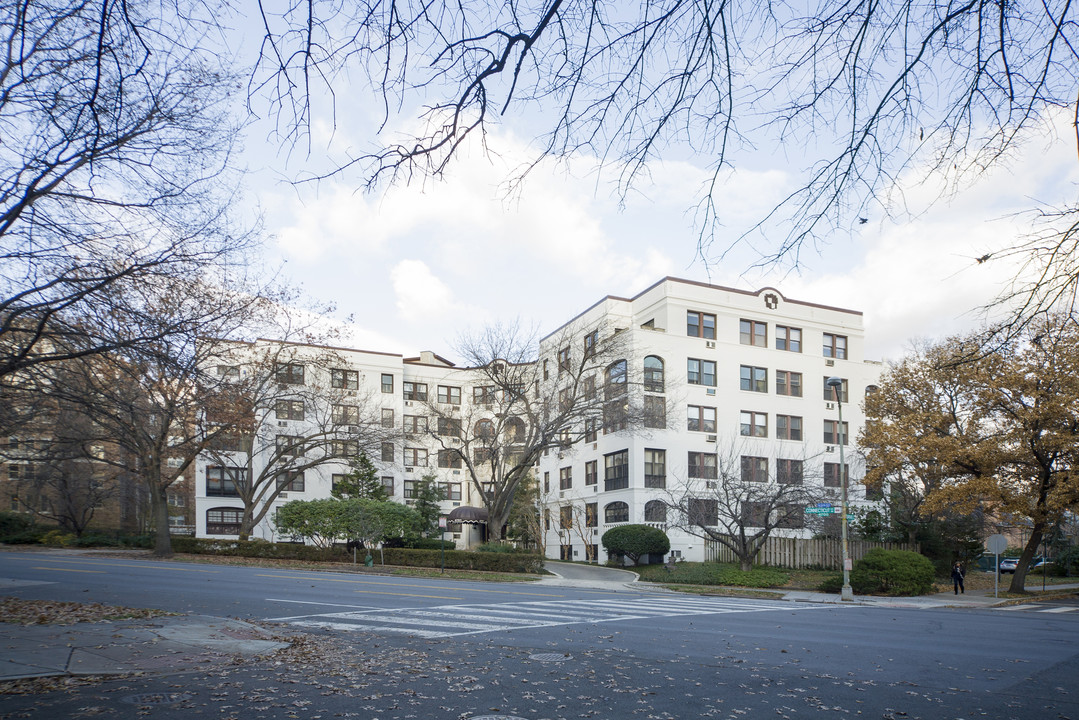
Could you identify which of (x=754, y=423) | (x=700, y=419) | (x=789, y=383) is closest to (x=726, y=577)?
(x=700, y=419)

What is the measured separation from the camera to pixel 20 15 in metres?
5.43

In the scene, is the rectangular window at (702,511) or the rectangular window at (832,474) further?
the rectangular window at (832,474)

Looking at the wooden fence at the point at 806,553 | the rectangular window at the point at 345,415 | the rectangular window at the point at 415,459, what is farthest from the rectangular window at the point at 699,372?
the rectangular window at the point at 415,459

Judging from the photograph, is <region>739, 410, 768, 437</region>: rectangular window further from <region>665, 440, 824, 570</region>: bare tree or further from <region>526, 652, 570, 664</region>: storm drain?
<region>526, 652, 570, 664</region>: storm drain

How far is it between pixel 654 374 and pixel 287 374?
1983 centimetres

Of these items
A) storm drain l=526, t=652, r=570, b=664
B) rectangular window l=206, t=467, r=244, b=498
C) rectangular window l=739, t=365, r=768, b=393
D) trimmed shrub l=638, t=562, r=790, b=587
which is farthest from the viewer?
rectangular window l=206, t=467, r=244, b=498

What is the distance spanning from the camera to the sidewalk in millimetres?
8883

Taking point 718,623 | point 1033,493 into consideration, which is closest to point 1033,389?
point 1033,493

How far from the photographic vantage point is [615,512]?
155 ft

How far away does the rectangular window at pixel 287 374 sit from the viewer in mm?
36031

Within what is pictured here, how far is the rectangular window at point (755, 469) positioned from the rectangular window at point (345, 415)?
21.0 meters

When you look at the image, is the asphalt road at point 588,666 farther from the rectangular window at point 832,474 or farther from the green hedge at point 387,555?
the rectangular window at point 832,474

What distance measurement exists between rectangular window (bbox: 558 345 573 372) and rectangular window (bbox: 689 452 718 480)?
30.0 feet

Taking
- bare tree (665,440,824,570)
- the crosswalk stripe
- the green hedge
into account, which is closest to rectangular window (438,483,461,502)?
bare tree (665,440,824,570)
